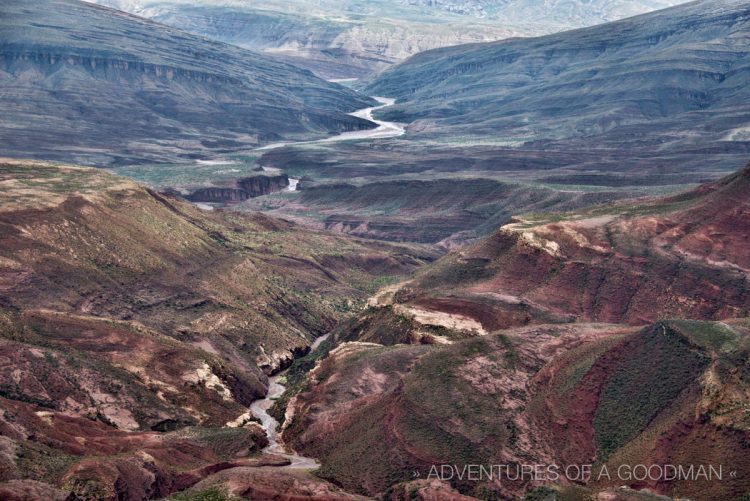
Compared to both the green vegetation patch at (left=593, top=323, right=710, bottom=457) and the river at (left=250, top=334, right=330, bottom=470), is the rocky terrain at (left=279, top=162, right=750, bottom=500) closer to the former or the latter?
the green vegetation patch at (left=593, top=323, right=710, bottom=457)

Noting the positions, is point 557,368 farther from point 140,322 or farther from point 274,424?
point 140,322

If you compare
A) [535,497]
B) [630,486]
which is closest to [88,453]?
[535,497]

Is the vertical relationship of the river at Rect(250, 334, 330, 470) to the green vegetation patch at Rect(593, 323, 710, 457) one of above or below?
below

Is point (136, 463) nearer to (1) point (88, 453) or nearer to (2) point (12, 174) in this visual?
(1) point (88, 453)

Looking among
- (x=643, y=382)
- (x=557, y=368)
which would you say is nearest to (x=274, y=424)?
(x=557, y=368)

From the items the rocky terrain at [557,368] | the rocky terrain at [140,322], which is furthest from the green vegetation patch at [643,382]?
the rocky terrain at [140,322]

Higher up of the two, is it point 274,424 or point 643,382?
point 643,382

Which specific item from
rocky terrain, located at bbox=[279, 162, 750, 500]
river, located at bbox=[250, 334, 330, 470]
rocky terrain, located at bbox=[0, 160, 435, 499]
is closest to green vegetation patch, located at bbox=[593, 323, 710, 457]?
rocky terrain, located at bbox=[279, 162, 750, 500]
